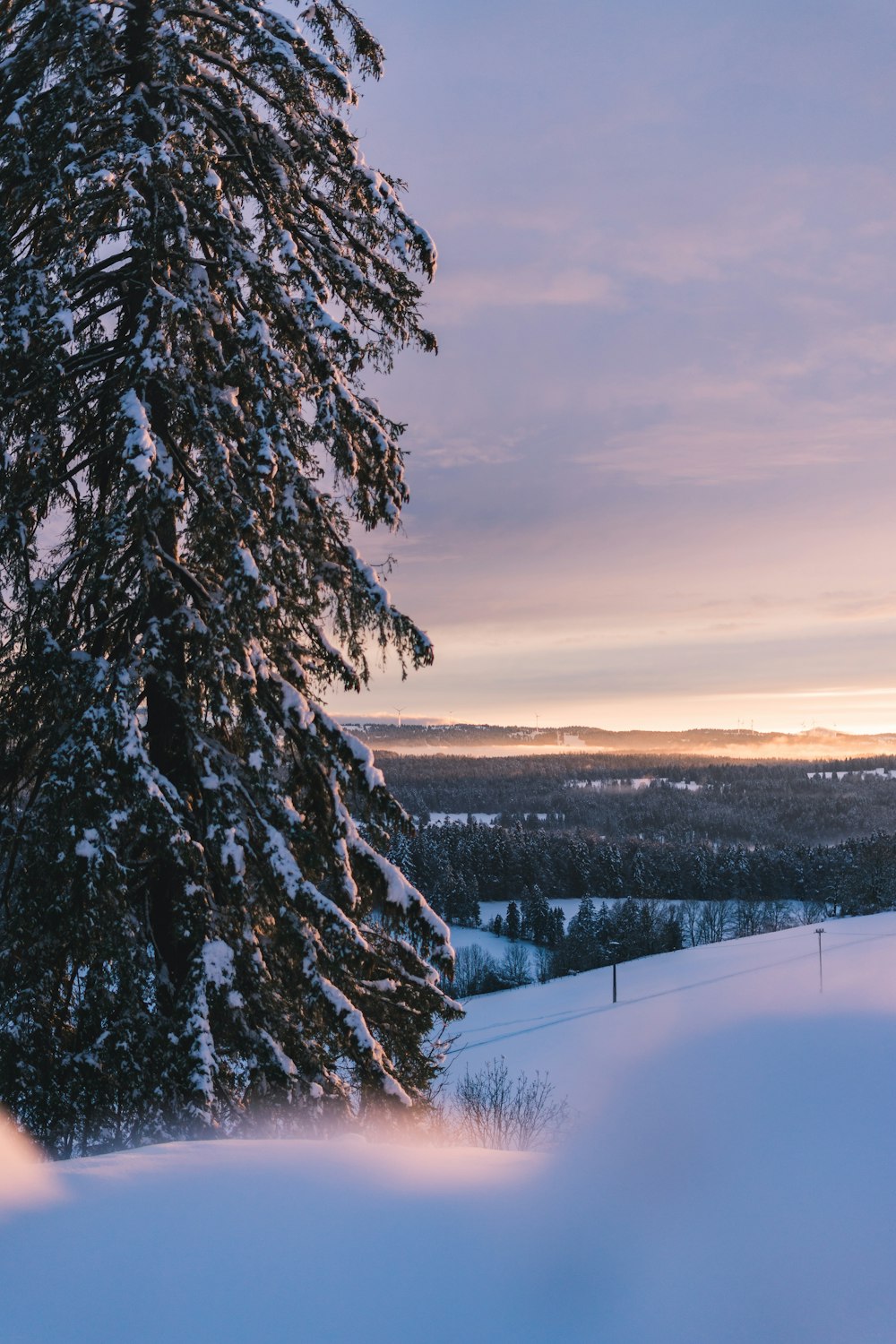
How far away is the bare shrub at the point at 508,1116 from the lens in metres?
12.1

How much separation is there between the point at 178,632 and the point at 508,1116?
48.0 feet

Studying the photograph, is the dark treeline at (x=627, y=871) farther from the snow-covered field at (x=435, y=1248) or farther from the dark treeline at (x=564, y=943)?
the snow-covered field at (x=435, y=1248)

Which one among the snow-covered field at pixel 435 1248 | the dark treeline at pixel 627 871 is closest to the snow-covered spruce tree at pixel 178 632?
the snow-covered field at pixel 435 1248

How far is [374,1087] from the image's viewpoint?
5465 millimetres

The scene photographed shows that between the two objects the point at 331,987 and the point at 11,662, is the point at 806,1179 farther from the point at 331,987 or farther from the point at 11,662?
the point at 11,662

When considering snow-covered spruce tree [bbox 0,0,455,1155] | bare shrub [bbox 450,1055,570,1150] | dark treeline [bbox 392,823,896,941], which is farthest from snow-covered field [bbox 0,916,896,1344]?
dark treeline [bbox 392,823,896,941]

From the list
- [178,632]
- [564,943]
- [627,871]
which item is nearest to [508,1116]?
[178,632]

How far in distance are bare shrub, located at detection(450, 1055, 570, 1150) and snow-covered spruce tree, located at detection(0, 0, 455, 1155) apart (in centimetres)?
555

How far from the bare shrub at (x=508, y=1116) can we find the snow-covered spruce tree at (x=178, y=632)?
5548 mm

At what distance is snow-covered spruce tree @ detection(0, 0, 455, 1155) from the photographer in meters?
5.00

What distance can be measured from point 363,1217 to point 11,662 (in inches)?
172

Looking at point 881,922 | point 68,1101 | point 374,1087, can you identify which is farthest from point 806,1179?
point 881,922

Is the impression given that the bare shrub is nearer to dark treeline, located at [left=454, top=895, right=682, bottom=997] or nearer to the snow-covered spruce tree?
the snow-covered spruce tree

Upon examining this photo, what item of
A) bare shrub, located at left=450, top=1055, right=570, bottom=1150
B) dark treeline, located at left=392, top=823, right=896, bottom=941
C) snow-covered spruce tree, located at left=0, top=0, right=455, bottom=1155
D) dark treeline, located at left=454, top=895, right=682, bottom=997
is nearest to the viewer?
snow-covered spruce tree, located at left=0, top=0, right=455, bottom=1155
